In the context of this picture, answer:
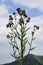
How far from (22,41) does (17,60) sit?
4.14ft

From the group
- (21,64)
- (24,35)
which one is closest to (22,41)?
(24,35)

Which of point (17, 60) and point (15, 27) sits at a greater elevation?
point (15, 27)

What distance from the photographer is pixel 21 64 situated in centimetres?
1608

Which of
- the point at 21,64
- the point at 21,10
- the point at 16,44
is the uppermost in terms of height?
the point at 21,10

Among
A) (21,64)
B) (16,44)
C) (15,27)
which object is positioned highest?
(15,27)

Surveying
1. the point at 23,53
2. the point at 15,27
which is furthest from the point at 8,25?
the point at 23,53

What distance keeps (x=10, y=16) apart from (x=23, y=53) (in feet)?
7.90

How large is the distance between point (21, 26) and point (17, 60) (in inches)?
83.6

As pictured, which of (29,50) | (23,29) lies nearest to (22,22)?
(23,29)

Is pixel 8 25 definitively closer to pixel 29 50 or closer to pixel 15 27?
pixel 15 27

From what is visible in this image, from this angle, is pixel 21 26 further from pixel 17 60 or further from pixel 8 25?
pixel 17 60

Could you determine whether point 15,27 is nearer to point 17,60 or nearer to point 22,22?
point 22,22

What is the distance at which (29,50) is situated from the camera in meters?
16.4

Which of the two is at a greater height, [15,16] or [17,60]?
[15,16]
